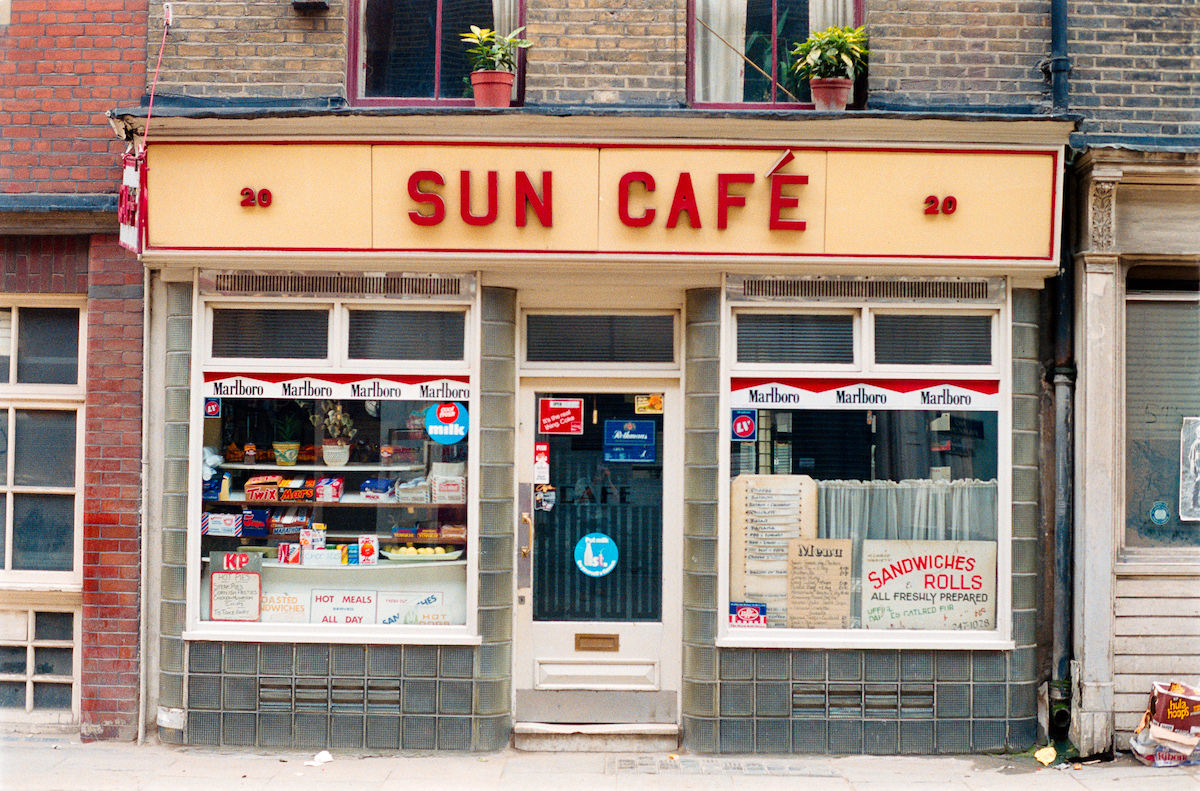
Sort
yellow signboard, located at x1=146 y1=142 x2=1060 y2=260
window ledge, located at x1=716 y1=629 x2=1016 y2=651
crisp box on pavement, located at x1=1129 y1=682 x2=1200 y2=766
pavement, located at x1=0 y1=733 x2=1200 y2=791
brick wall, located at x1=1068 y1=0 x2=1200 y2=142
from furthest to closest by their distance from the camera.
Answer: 1. brick wall, located at x1=1068 y1=0 x2=1200 y2=142
2. window ledge, located at x1=716 y1=629 x2=1016 y2=651
3. yellow signboard, located at x1=146 y1=142 x2=1060 y2=260
4. crisp box on pavement, located at x1=1129 y1=682 x2=1200 y2=766
5. pavement, located at x1=0 y1=733 x2=1200 y2=791

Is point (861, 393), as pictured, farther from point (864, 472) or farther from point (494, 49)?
point (494, 49)

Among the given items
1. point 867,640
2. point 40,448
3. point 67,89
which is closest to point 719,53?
point 867,640

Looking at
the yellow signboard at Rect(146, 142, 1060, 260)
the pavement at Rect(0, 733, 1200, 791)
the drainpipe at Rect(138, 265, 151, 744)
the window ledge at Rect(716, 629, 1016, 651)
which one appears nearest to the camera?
the pavement at Rect(0, 733, 1200, 791)

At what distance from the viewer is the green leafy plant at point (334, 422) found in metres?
6.67

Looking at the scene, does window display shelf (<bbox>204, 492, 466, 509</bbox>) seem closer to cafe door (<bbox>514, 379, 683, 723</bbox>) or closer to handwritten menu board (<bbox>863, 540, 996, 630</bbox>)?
cafe door (<bbox>514, 379, 683, 723</bbox>)

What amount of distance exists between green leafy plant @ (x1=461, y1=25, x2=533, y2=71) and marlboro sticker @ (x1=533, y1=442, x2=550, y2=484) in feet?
8.31

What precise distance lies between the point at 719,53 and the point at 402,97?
2.20 metres

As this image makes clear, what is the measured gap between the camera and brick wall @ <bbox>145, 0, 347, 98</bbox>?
662cm

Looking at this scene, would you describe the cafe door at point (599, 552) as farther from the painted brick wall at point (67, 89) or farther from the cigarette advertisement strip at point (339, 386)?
the painted brick wall at point (67, 89)

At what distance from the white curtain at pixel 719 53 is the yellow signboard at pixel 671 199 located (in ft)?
2.32

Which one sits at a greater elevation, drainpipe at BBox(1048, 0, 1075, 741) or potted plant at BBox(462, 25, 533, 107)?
potted plant at BBox(462, 25, 533, 107)

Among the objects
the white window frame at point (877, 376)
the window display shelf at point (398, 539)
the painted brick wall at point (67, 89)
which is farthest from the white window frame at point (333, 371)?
the white window frame at point (877, 376)

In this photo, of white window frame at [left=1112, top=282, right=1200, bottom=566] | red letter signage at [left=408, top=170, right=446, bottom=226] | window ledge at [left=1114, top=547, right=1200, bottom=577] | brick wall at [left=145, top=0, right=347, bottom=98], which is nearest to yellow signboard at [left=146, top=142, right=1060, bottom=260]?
red letter signage at [left=408, top=170, right=446, bottom=226]

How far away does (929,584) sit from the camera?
659cm
